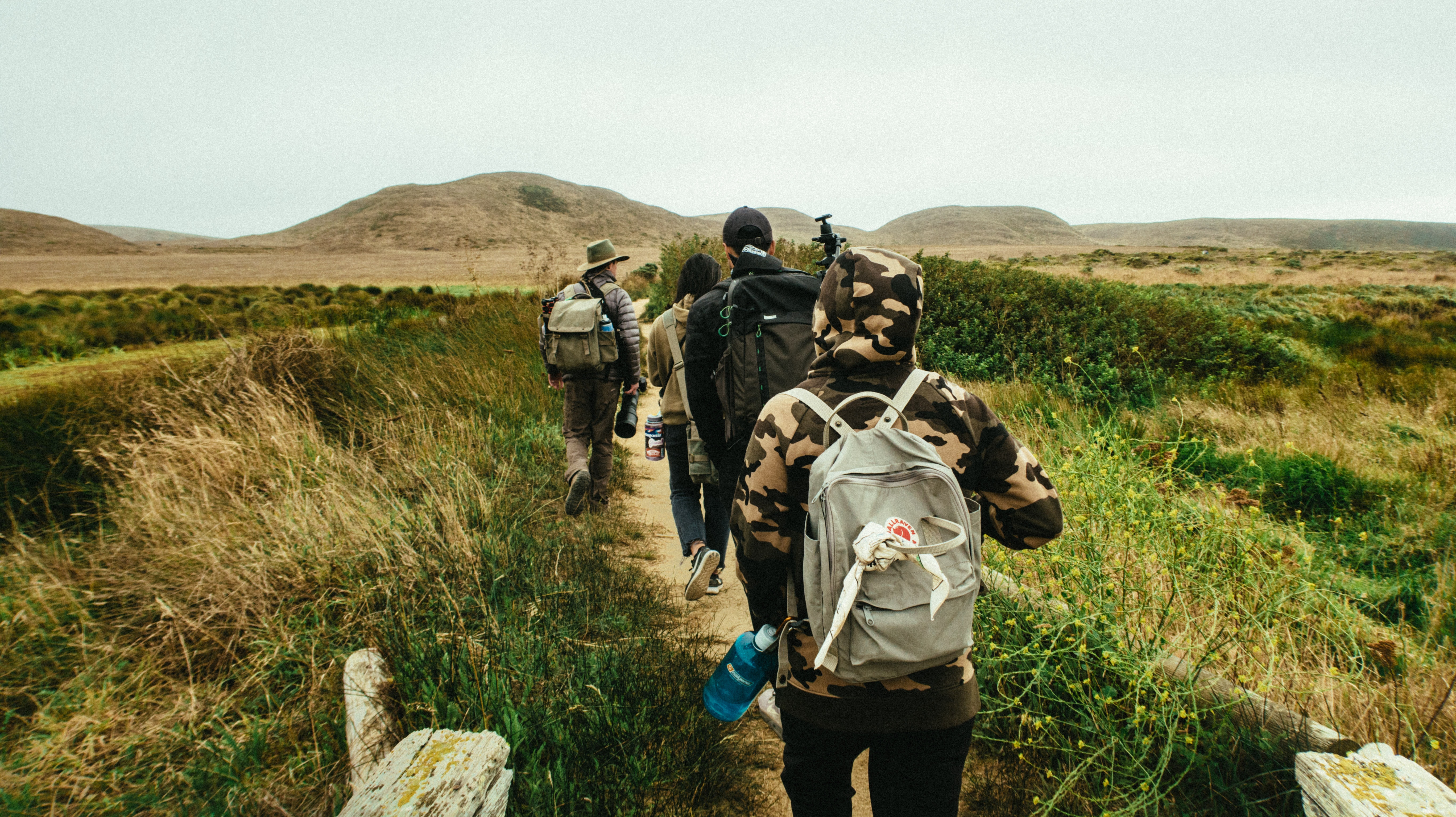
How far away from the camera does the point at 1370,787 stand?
139 centimetres

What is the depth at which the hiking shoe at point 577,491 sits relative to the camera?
15.0 ft

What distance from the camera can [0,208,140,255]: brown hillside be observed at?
49594mm

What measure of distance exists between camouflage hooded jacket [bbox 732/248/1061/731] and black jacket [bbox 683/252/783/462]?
3.89 ft

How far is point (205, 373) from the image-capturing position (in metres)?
5.71

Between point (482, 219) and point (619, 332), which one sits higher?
point (482, 219)

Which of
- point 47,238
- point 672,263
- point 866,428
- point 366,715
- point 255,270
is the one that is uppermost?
point 47,238

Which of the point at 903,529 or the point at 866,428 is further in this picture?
the point at 866,428

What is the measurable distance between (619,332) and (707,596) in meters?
2.18

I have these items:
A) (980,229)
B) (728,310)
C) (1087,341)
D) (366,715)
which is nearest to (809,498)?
(728,310)

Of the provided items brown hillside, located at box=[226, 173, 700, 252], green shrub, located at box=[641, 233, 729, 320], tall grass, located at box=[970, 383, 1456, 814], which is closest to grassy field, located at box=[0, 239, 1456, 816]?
tall grass, located at box=[970, 383, 1456, 814]

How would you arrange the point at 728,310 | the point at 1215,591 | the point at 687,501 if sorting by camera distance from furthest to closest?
the point at 687,501 < the point at 728,310 < the point at 1215,591

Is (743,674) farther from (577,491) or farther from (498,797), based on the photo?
(577,491)

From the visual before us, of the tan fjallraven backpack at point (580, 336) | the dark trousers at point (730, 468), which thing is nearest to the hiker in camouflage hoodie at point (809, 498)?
the dark trousers at point (730, 468)

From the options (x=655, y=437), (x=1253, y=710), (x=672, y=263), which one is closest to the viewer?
(x=1253, y=710)
